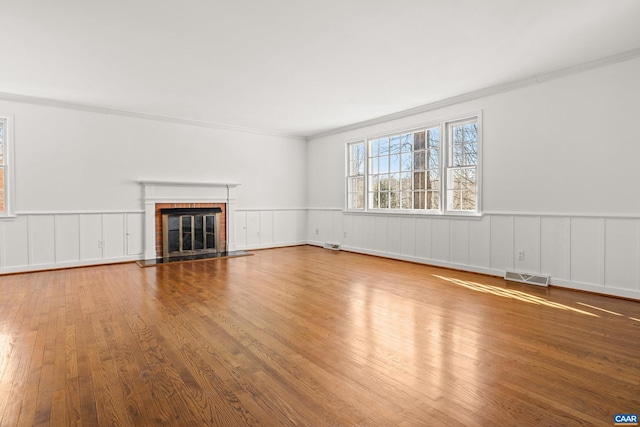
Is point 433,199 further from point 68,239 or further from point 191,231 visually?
point 68,239

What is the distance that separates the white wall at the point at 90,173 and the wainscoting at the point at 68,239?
11 millimetres

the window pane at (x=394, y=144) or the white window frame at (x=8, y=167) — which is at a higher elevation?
the window pane at (x=394, y=144)

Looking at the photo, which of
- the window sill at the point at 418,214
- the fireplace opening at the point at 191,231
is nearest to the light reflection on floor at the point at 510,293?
the window sill at the point at 418,214

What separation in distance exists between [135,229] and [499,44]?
19.4 ft

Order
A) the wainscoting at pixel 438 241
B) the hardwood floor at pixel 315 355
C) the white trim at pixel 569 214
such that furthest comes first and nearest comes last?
the wainscoting at pixel 438 241, the white trim at pixel 569 214, the hardwood floor at pixel 315 355

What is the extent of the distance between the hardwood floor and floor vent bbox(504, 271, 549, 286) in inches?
10.3

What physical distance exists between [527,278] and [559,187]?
3.89ft

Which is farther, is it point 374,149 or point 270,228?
point 270,228

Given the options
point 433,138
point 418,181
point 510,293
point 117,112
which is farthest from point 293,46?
point 117,112

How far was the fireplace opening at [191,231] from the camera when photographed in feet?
20.2

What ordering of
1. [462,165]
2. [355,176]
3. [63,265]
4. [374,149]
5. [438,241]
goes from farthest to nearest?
1. [355,176]
2. [374,149]
3. [438,241]
4. [63,265]
5. [462,165]

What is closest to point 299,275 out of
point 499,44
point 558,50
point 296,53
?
point 296,53

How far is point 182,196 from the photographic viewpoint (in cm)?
634

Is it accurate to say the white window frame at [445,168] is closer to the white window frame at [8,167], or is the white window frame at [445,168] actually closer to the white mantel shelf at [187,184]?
the white mantel shelf at [187,184]
